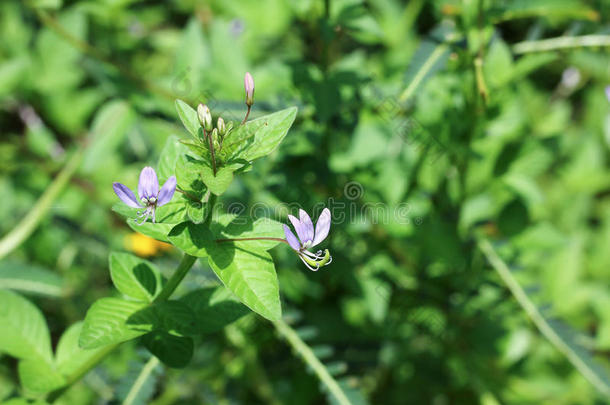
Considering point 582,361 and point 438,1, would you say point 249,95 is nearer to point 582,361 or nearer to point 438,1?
point 438,1

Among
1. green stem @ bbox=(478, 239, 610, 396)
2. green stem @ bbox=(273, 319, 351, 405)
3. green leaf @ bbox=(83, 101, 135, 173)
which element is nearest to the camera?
green stem @ bbox=(273, 319, 351, 405)

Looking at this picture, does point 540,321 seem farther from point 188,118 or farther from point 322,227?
point 188,118

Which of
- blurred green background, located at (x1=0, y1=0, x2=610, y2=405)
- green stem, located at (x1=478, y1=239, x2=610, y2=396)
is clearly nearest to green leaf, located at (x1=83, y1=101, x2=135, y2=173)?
blurred green background, located at (x1=0, y1=0, x2=610, y2=405)

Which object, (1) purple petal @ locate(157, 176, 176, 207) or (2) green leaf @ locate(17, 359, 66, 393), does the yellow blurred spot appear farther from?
(1) purple petal @ locate(157, 176, 176, 207)

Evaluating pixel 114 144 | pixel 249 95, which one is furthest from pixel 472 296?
pixel 114 144

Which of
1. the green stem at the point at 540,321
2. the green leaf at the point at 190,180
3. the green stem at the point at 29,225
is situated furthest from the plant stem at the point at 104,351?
the green stem at the point at 540,321

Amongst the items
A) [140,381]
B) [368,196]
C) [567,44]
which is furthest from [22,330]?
[567,44]
